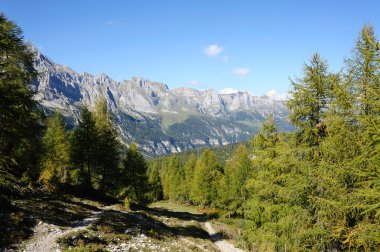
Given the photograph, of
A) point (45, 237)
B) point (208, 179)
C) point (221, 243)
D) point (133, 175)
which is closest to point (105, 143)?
point (133, 175)

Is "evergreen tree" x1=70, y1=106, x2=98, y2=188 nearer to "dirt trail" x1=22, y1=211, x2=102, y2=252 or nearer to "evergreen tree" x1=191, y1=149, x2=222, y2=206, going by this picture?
"dirt trail" x1=22, y1=211, x2=102, y2=252

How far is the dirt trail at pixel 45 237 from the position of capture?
17.7 meters

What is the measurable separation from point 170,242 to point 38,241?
10.9m

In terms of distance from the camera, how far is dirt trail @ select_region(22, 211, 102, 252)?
697 inches

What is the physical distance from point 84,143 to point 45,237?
919 inches

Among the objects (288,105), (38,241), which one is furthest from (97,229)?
(288,105)

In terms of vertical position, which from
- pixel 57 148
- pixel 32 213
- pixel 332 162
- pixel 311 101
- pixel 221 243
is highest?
pixel 311 101

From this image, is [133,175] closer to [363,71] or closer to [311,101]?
[311,101]

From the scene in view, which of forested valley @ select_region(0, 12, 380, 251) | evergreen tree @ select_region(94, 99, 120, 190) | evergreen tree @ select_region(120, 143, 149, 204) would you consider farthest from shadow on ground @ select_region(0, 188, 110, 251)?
evergreen tree @ select_region(120, 143, 149, 204)

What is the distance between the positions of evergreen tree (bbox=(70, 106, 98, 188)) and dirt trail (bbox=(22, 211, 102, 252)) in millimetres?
19392

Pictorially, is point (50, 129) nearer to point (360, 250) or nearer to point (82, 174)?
point (82, 174)

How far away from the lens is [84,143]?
4162 centimetres

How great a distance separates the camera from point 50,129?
145 ft

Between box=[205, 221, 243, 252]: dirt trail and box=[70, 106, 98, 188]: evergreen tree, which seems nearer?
box=[205, 221, 243, 252]: dirt trail
